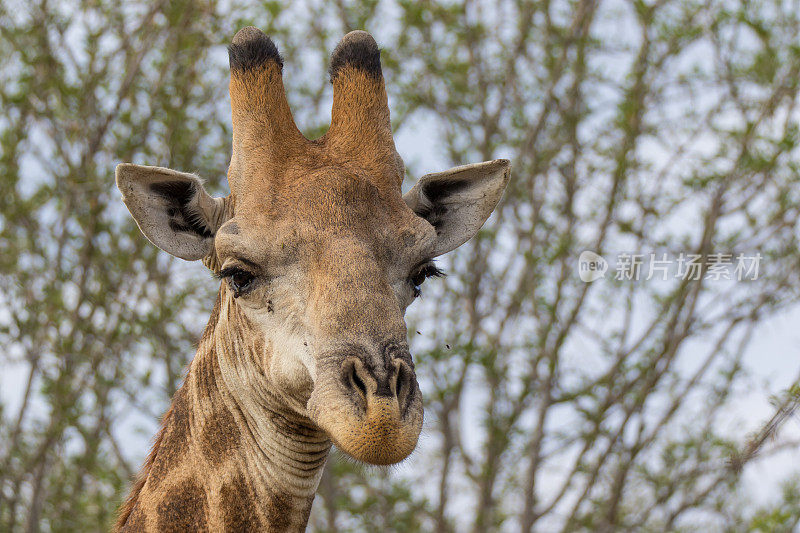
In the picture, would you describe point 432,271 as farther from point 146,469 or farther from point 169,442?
point 146,469

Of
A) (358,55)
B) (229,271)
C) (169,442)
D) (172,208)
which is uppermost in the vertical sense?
(358,55)

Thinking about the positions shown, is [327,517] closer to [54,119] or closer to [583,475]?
[583,475]

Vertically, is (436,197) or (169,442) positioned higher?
(436,197)

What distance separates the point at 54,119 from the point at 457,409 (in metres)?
5.78

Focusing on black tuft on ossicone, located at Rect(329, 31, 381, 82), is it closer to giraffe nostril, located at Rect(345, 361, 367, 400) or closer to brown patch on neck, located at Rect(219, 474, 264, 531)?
giraffe nostril, located at Rect(345, 361, 367, 400)

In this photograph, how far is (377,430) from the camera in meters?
4.12

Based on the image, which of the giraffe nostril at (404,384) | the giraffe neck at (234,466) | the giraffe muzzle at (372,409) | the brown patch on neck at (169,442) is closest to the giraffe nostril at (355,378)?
the giraffe muzzle at (372,409)

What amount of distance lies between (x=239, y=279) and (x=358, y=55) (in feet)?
4.71

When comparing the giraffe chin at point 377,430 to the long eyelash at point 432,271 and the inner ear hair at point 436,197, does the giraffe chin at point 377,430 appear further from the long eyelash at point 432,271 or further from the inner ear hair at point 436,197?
the inner ear hair at point 436,197

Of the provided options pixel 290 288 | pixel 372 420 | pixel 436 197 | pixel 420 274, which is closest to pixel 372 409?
pixel 372 420

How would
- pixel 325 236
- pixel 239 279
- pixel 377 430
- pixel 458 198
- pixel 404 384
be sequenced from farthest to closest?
pixel 458 198 < pixel 239 279 < pixel 325 236 < pixel 404 384 < pixel 377 430

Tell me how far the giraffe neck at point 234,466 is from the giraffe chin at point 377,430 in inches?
31.8

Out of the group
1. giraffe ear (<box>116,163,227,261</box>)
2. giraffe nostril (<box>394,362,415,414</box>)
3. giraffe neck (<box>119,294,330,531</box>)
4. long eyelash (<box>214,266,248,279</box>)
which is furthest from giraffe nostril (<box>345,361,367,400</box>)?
giraffe ear (<box>116,163,227,261</box>)

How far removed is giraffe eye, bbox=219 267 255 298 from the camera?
4.93 m
